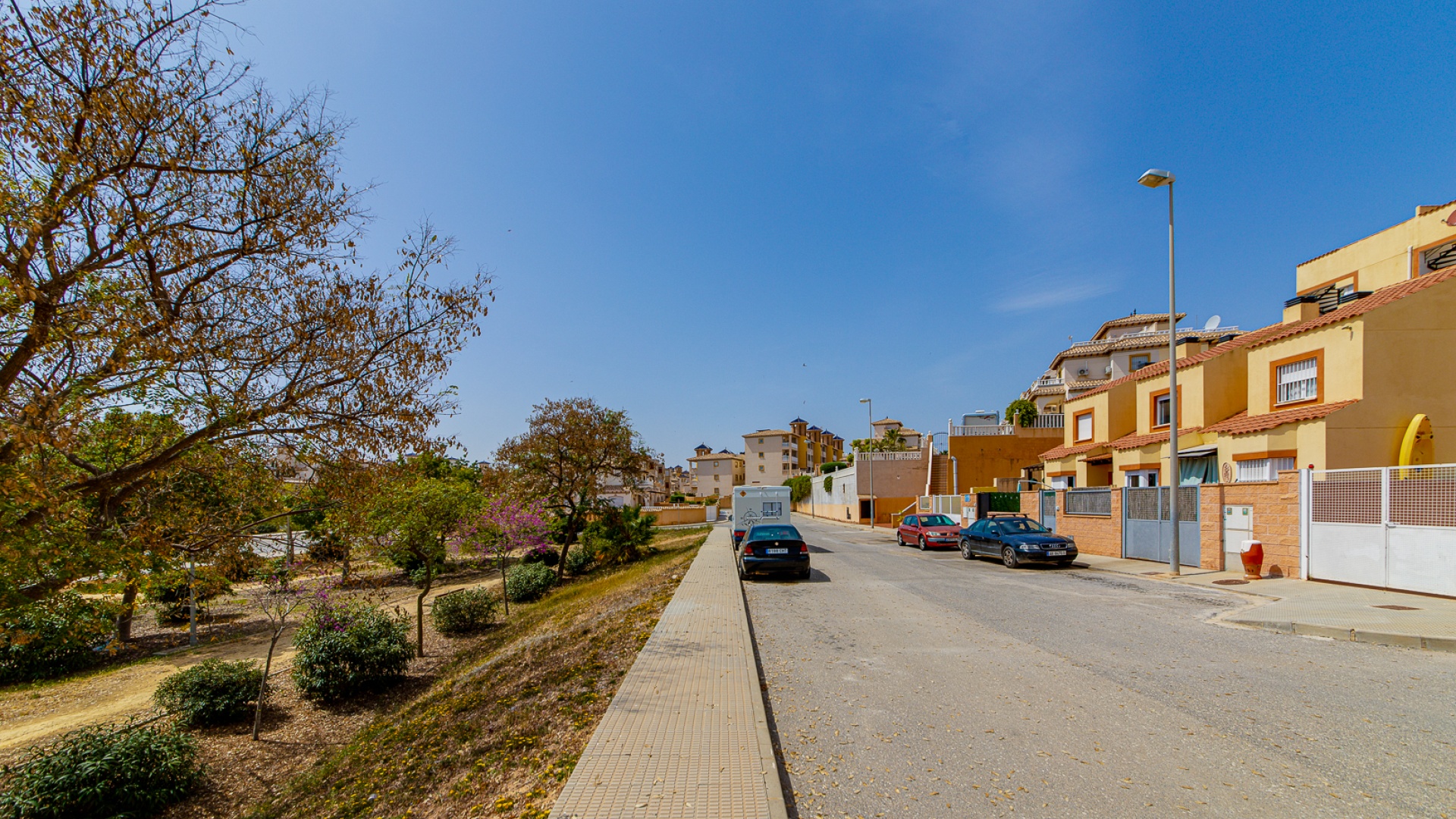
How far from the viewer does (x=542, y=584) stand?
2383 cm

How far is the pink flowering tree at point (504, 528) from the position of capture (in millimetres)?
19562

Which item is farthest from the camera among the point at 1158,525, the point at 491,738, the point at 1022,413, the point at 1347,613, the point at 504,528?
the point at 1022,413

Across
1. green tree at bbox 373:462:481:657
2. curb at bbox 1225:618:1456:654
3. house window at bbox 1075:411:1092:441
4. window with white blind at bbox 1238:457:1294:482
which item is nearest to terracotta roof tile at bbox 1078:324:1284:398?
house window at bbox 1075:411:1092:441

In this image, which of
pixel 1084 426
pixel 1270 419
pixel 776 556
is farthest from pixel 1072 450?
pixel 776 556

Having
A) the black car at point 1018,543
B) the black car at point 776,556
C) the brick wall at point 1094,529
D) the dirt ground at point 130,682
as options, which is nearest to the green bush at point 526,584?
the dirt ground at point 130,682

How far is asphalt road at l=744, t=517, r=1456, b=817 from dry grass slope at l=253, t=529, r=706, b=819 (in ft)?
6.10

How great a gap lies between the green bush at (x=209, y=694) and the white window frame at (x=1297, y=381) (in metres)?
26.2

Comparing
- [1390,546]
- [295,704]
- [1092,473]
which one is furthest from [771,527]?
[1092,473]

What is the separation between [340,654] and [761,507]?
45.1 ft

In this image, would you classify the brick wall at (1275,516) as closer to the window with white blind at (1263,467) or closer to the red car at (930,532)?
the window with white blind at (1263,467)

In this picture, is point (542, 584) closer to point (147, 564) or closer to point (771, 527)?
point (771, 527)

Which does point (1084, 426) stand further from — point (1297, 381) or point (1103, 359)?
point (1103, 359)

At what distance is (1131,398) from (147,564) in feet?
105

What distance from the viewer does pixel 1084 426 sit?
99.0ft
